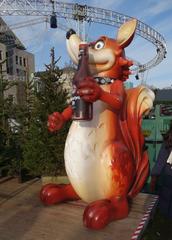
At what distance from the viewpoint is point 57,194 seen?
13.1 ft

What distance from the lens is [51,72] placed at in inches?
212

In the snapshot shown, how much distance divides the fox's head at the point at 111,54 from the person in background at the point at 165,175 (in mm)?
1390

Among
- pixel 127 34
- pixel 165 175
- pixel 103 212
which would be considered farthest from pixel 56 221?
pixel 127 34

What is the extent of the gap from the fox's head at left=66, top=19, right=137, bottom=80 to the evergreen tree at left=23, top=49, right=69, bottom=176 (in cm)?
167

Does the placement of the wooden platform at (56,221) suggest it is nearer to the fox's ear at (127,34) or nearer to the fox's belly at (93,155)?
the fox's belly at (93,155)

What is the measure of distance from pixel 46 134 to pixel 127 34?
2.12 meters

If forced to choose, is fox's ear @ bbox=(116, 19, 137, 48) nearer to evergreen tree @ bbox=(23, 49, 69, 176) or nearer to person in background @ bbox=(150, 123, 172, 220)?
person in background @ bbox=(150, 123, 172, 220)

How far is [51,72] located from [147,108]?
210cm

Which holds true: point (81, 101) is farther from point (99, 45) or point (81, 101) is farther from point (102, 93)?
point (99, 45)

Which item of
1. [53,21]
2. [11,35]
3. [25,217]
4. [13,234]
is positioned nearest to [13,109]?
[25,217]

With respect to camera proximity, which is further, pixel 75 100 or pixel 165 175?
pixel 165 175

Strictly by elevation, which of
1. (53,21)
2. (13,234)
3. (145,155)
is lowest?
(13,234)

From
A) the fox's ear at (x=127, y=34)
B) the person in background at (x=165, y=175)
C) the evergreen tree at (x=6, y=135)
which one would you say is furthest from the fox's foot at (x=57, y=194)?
the fox's ear at (x=127, y=34)

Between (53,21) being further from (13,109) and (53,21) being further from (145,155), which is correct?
(145,155)
